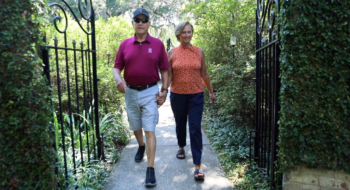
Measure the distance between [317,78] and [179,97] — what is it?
1696 millimetres

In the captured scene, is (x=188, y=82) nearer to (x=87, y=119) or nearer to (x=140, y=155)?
(x=140, y=155)

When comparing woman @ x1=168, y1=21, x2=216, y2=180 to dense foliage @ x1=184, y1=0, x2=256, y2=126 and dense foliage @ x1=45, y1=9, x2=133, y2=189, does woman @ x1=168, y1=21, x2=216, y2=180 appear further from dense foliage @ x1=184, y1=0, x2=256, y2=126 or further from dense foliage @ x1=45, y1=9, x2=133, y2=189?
dense foliage @ x1=184, y1=0, x2=256, y2=126

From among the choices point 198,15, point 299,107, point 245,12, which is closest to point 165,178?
point 299,107

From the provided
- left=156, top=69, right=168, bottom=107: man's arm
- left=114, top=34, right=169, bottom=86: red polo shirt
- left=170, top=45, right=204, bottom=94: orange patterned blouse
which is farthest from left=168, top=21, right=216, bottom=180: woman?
left=114, top=34, right=169, bottom=86: red polo shirt

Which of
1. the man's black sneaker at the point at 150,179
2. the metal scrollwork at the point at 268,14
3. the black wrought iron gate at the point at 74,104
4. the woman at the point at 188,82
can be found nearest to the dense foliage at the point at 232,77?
the woman at the point at 188,82

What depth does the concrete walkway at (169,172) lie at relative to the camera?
10.0ft

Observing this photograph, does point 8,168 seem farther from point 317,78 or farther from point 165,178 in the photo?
point 317,78

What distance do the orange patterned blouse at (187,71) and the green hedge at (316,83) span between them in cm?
126

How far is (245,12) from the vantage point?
5.69 m

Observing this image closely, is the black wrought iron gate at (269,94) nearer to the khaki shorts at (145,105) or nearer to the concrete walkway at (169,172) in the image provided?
the concrete walkway at (169,172)

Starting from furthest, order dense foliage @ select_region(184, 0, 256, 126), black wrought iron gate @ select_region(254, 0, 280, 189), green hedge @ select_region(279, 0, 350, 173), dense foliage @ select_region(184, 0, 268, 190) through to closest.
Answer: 1. dense foliage @ select_region(184, 0, 256, 126)
2. dense foliage @ select_region(184, 0, 268, 190)
3. black wrought iron gate @ select_region(254, 0, 280, 189)
4. green hedge @ select_region(279, 0, 350, 173)

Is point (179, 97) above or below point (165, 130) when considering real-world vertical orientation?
above

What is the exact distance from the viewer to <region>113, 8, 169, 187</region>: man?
3.15 m

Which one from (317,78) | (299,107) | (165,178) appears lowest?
(165,178)
